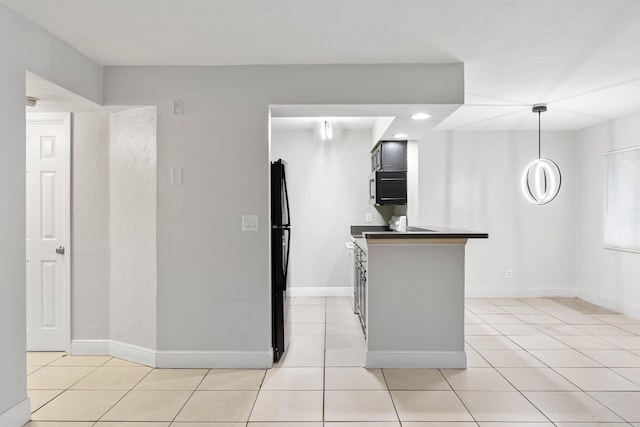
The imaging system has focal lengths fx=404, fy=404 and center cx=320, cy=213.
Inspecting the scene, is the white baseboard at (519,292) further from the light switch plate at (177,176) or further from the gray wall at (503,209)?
the light switch plate at (177,176)

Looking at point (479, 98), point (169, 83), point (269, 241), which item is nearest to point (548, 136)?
point (479, 98)

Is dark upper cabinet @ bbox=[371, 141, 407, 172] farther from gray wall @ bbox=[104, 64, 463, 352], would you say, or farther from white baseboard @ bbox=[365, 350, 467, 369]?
white baseboard @ bbox=[365, 350, 467, 369]

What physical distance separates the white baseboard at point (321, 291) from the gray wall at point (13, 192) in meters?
3.69

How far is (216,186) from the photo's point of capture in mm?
3234

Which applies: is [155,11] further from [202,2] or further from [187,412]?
[187,412]

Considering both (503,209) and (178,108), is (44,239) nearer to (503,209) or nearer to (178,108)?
(178,108)

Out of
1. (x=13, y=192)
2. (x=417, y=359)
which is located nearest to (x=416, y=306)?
(x=417, y=359)

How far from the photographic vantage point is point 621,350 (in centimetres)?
366

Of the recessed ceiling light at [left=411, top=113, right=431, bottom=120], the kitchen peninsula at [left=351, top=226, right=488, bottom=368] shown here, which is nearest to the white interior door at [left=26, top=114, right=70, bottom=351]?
the kitchen peninsula at [left=351, top=226, right=488, bottom=368]

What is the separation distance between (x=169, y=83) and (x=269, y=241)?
149 centimetres

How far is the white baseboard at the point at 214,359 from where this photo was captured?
10.6 feet

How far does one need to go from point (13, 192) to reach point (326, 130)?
3.81 m

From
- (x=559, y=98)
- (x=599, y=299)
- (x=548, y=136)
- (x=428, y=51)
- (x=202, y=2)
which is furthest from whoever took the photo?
(x=548, y=136)

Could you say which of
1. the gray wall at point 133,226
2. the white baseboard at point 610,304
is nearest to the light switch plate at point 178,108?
the gray wall at point 133,226
